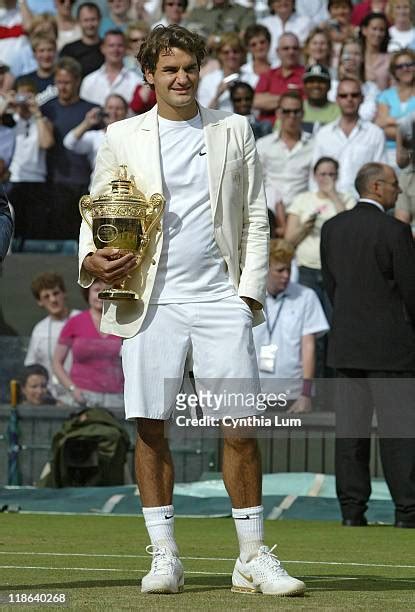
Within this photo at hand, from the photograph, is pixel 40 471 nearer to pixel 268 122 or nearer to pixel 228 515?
pixel 228 515

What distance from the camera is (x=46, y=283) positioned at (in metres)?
13.3

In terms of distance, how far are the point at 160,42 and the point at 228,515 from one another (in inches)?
222

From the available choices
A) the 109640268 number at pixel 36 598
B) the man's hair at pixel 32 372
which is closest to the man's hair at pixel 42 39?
the man's hair at pixel 32 372

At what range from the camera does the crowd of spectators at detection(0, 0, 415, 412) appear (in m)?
14.4

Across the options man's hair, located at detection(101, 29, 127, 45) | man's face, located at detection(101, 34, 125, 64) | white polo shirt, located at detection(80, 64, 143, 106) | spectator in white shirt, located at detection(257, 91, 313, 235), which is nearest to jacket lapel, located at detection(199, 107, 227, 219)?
spectator in white shirt, located at detection(257, 91, 313, 235)

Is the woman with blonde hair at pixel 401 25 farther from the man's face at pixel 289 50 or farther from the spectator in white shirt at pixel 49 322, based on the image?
the spectator in white shirt at pixel 49 322

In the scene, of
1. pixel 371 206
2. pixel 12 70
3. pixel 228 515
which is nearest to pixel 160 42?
pixel 371 206

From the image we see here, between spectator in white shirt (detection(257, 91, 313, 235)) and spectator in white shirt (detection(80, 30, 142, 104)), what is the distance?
90.3 inches

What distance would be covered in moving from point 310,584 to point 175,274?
1.43 meters

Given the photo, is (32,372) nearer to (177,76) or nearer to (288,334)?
(288,334)

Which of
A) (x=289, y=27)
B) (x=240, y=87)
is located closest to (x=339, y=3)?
(x=289, y=27)

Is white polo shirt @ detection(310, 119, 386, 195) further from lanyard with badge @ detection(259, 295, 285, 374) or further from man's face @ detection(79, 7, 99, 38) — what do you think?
man's face @ detection(79, 7, 99, 38)

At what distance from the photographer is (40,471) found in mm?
11805

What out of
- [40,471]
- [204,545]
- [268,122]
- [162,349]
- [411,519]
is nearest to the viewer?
[162,349]
